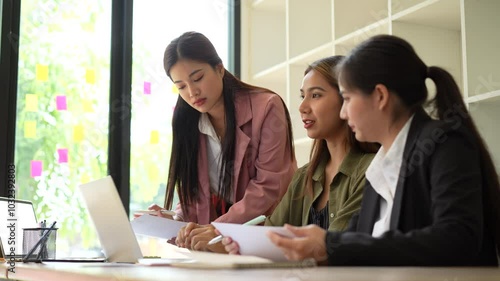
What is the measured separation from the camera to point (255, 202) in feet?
6.88

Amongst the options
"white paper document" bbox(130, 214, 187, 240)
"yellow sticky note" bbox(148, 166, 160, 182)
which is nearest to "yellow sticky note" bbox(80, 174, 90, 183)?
"yellow sticky note" bbox(148, 166, 160, 182)

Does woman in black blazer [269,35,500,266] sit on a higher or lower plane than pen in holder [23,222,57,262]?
higher

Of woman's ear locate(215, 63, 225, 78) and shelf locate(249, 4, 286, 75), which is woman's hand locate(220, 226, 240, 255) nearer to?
woman's ear locate(215, 63, 225, 78)

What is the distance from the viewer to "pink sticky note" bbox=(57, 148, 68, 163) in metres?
3.36

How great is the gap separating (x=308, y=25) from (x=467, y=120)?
236 centimetres

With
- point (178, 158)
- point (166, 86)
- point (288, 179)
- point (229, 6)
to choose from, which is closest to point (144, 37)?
point (166, 86)

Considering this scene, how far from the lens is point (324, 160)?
193cm

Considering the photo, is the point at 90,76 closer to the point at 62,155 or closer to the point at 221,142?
the point at 62,155

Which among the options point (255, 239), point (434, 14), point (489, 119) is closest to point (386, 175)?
point (255, 239)

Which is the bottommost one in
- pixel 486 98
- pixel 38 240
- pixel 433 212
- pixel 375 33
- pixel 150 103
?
pixel 38 240

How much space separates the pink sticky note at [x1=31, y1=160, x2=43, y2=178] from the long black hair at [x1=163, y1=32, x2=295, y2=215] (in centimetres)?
120

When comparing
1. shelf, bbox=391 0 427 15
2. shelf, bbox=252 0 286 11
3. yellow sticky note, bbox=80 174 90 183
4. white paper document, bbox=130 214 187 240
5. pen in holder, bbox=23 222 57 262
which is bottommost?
pen in holder, bbox=23 222 57 262

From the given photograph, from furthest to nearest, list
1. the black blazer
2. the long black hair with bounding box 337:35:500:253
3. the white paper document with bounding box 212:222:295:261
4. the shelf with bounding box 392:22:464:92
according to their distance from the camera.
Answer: the shelf with bounding box 392:22:464:92, the long black hair with bounding box 337:35:500:253, the white paper document with bounding box 212:222:295:261, the black blazer

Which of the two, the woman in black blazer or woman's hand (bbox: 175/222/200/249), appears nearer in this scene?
the woman in black blazer
